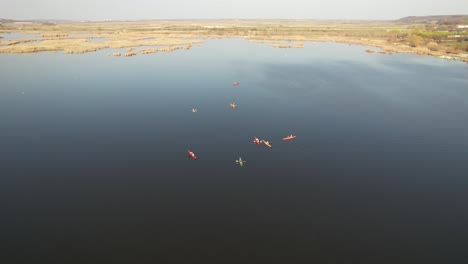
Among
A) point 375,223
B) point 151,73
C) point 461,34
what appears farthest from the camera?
point 461,34

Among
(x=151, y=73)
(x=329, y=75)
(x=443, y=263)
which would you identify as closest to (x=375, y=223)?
(x=443, y=263)

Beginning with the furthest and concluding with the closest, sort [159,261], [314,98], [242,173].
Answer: [314,98], [242,173], [159,261]

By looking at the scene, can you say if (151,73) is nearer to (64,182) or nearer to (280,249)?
(64,182)

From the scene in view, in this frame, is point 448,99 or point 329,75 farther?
point 329,75

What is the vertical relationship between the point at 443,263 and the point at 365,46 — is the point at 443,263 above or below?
below

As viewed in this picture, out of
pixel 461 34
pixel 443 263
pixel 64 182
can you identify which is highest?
pixel 461 34

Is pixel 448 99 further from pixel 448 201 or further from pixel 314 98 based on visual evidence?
pixel 448 201
